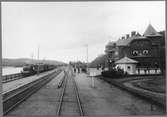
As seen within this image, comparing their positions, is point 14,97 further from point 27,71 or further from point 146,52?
point 146,52

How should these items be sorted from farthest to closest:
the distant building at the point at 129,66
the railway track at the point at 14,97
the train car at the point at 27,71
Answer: the train car at the point at 27,71 → the distant building at the point at 129,66 → the railway track at the point at 14,97

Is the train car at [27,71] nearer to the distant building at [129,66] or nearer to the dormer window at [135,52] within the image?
the distant building at [129,66]

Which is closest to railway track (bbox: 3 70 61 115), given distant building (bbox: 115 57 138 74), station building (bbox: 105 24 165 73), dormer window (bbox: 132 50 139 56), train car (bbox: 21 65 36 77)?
train car (bbox: 21 65 36 77)

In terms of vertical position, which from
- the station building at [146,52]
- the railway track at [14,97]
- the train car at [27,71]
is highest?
the station building at [146,52]

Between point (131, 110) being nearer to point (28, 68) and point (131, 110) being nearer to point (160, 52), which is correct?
point (160, 52)

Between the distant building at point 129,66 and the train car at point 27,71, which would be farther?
the train car at point 27,71

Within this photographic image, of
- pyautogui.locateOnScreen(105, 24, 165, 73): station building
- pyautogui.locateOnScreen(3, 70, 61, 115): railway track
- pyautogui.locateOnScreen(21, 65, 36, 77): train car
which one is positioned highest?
pyautogui.locateOnScreen(105, 24, 165, 73): station building

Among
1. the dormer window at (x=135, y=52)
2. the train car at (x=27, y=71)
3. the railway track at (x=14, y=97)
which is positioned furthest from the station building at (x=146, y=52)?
the railway track at (x=14, y=97)

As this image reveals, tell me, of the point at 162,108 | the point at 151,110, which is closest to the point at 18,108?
the point at 151,110

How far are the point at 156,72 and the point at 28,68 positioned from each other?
2550cm

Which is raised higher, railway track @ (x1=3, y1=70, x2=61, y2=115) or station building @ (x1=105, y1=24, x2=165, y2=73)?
station building @ (x1=105, y1=24, x2=165, y2=73)

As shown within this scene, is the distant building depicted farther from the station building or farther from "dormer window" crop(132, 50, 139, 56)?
"dormer window" crop(132, 50, 139, 56)

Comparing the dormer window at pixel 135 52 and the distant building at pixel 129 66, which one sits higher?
the dormer window at pixel 135 52

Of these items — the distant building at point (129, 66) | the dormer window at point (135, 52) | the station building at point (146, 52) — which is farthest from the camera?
the dormer window at point (135, 52)
